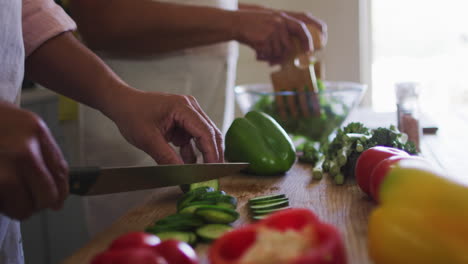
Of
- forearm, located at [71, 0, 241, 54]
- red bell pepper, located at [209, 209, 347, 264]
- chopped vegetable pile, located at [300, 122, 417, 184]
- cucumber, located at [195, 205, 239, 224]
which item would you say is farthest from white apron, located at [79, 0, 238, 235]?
red bell pepper, located at [209, 209, 347, 264]

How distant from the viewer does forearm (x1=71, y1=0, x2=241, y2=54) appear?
5.41 feet

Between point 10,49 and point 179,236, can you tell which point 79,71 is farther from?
point 179,236

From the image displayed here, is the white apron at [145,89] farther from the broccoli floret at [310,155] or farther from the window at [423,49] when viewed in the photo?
the window at [423,49]

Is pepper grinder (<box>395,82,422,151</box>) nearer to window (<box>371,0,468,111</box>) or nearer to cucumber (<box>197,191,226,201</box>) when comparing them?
cucumber (<box>197,191,226,201</box>)

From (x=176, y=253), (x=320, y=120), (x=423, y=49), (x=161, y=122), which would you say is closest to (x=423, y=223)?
(x=176, y=253)

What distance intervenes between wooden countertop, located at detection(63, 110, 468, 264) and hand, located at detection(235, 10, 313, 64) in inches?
16.1

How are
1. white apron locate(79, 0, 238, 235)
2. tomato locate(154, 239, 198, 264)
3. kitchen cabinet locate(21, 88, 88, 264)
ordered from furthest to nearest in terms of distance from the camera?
1. kitchen cabinet locate(21, 88, 88, 264)
2. white apron locate(79, 0, 238, 235)
3. tomato locate(154, 239, 198, 264)

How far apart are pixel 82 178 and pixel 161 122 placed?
0.32 metres

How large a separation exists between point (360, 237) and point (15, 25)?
700mm

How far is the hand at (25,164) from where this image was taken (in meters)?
0.65

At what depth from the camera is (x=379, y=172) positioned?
3.25ft

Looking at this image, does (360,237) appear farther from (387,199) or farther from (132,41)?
(132,41)

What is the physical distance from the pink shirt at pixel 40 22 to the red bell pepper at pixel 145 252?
0.61m

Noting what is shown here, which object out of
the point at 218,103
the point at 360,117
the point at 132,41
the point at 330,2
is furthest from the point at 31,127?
the point at 330,2
